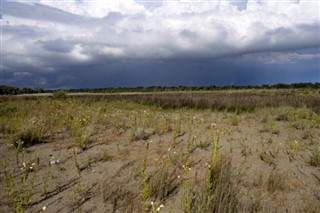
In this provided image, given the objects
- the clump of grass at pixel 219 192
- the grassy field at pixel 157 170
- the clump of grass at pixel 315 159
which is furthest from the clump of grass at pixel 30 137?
the clump of grass at pixel 315 159

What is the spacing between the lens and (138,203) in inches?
171

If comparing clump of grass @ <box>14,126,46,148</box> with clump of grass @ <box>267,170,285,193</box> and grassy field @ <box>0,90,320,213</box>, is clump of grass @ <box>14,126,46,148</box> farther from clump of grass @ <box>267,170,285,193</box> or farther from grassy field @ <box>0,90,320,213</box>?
clump of grass @ <box>267,170,285,193</box>

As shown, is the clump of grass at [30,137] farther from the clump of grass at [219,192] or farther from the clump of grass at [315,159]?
the clump of grass at [315,159]

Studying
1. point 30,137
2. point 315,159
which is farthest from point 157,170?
point 30,137

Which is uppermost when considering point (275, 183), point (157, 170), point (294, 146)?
point (294, 146)

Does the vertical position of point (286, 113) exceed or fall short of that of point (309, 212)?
it exceeds it

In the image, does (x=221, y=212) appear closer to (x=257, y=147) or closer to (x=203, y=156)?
(x=203, y=156)


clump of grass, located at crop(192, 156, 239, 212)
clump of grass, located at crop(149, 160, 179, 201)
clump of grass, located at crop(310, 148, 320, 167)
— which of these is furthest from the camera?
clump of grass, located at crop(310, 148, 320, 167)

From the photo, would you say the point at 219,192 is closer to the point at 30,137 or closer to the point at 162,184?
the point at 162,184

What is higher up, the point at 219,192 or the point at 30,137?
the point at 30,137

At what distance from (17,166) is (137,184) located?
8.34 ft

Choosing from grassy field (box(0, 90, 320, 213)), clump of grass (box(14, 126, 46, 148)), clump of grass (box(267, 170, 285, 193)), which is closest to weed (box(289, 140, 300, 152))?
grassy field (box(0, 90, 320, 213))

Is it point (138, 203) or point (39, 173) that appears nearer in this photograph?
point (138, 203)

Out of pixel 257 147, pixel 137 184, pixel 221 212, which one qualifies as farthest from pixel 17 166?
pixel 257 147
